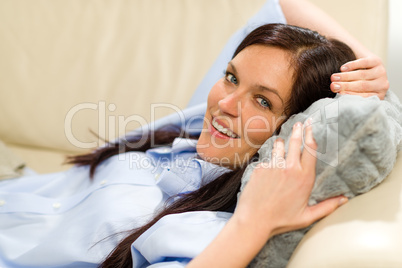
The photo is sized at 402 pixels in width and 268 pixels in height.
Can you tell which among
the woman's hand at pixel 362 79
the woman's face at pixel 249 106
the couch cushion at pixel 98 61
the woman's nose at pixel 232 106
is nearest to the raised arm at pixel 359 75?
the woman's hand at pixel 362 79

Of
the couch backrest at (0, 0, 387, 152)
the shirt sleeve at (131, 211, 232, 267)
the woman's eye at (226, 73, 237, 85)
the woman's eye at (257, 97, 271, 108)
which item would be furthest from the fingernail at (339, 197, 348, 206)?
the couch backrest at (0, 0, 387, 152)

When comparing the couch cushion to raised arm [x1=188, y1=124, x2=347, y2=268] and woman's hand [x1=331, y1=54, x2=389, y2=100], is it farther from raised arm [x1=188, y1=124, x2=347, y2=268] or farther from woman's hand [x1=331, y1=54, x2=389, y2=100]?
raised arm [x1=188, y1=124, x2=347, y2=268]

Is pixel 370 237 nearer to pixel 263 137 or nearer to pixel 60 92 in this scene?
pixel 263 137

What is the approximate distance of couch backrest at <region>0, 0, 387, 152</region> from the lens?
1678mm

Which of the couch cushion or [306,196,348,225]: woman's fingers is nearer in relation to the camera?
[306,196,348,225]: woman's fingers

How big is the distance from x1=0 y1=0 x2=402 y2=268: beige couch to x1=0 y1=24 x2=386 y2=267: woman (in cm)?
41

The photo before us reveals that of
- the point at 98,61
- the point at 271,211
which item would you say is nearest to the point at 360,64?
the point at 271,211

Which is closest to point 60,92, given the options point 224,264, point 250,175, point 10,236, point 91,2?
point 91,2

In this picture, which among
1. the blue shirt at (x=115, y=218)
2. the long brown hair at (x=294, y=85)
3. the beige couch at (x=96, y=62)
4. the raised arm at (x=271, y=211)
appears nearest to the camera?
the raised arm at (x=271, y=211)

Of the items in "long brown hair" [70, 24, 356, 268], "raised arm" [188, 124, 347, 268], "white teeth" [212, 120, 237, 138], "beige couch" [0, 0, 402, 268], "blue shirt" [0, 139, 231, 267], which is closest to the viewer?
"raised arm" [188, 124, 347, 268]

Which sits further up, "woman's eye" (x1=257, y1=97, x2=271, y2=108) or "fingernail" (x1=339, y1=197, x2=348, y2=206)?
"woman's eye" (x1=257, y1=97, x2=271, y2=108)

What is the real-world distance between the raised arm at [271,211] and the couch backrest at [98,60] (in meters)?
0.89

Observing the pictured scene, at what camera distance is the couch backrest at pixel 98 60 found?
5.50 ft

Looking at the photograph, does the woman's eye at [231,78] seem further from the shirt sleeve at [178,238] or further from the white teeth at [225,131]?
the shirt sleeve at [178,238]
